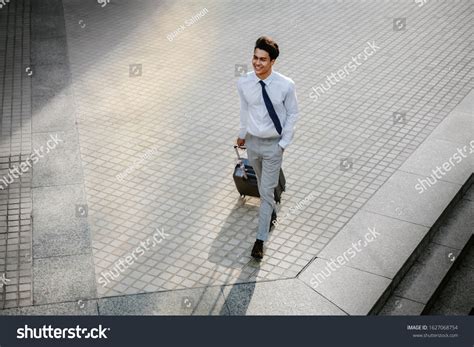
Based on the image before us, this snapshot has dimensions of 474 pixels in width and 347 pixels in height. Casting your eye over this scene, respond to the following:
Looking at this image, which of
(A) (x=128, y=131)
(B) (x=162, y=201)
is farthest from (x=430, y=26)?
(B) (x=162, y=201)

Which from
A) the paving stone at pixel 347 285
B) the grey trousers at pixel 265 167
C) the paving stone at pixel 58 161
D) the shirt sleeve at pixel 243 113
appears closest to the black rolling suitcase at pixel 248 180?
the grey trousers at pixel 265 167

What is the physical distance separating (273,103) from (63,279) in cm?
282

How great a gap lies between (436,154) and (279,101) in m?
3.59

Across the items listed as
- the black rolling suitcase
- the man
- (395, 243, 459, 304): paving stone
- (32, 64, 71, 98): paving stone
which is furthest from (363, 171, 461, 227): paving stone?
(32, 64, 71, 98): paving stone

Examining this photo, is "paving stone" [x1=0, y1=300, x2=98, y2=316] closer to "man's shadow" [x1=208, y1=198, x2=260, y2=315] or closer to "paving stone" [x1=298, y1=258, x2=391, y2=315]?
A: "man's shadow" [x1=208, y1=198, x2=260, y2=315]

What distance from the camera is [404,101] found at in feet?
40.8

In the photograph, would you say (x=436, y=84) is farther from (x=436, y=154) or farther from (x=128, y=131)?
(x=128, y=131)

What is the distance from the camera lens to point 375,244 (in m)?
8.99

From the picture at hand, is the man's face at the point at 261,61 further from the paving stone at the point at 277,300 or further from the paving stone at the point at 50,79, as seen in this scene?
→ the paving stone at the point at 50,79

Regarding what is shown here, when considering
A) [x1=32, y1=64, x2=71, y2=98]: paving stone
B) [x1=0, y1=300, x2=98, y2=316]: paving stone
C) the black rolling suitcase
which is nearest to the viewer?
[x1=0, y1=300, x2=98, y2=316]: paving stone

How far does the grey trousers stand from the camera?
830 cm

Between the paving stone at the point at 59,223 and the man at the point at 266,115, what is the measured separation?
210 cm

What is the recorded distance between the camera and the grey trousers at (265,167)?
27.2 ft

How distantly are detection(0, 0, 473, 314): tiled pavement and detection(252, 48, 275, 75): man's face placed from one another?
214cm
